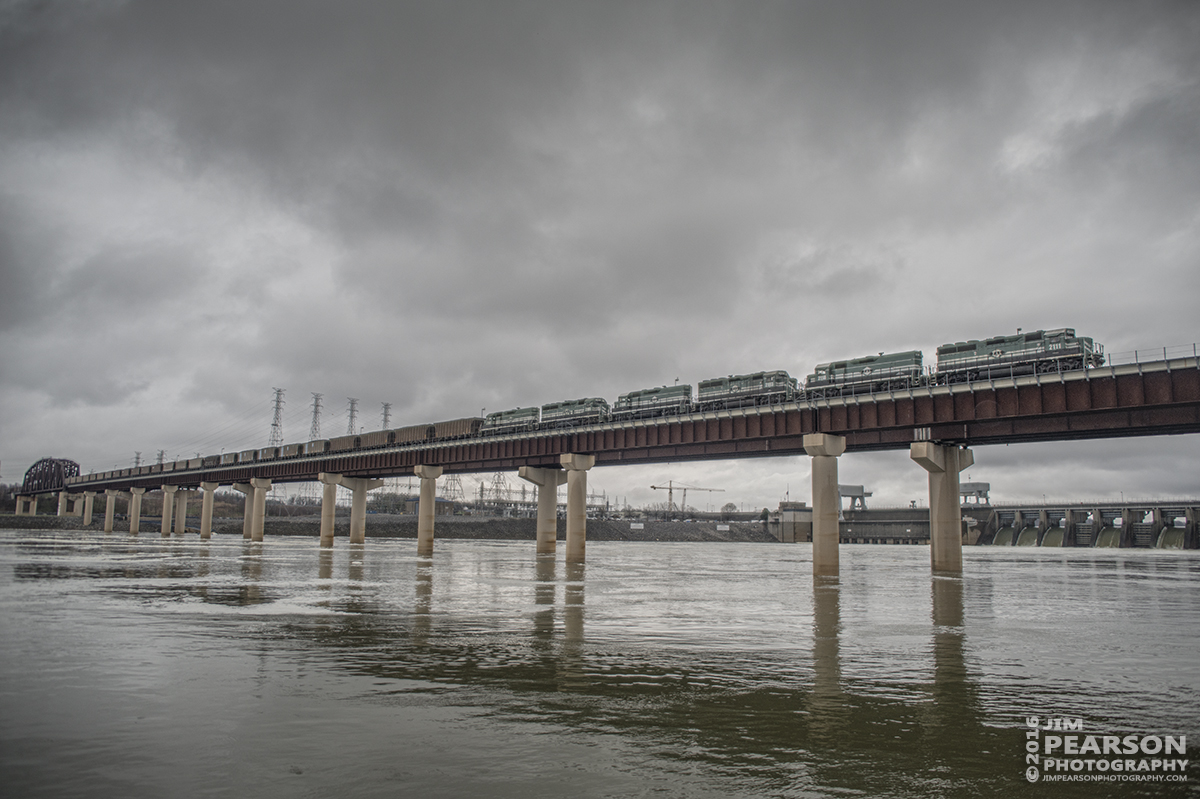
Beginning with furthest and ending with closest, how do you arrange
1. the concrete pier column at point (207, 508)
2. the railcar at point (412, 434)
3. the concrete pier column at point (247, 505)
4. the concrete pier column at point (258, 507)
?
the concrete pier column at point (207, 508)
the concrete pier column at point (247, 505)
the concrete pier column at point (258, 507)
the railcar at point (412, 434)

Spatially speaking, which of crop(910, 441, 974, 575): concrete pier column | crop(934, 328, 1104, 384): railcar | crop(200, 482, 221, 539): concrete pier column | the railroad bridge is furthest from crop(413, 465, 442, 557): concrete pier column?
crop(200, 482, 221, 539): concrete pier column

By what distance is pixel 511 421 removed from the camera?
85750 millimetres

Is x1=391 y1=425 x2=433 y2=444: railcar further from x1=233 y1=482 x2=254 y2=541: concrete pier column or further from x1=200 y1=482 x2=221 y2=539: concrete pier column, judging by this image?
x1=200 y1=482 x2=221 y2=539: concrete pier column

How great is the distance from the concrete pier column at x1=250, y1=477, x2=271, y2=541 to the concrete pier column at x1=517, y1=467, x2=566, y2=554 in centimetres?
6633

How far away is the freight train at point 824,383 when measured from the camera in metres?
44.8

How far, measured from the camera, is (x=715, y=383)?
63938 millimetres

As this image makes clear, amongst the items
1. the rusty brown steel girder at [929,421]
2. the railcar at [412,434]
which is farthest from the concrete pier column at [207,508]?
the rusty brown steel girder at [929,421]

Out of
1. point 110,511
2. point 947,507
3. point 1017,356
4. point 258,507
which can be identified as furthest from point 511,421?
point 110,511

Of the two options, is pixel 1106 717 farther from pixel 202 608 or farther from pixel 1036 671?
pixel 202 608

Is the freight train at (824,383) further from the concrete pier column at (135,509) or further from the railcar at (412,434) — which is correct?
the concrete pier column at (135,509)

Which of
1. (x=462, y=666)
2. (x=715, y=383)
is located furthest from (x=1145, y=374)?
(x=462, y=666)

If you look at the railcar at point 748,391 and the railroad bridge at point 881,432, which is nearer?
the railroad bridge at point 881,432

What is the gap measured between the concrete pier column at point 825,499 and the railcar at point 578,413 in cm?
2506

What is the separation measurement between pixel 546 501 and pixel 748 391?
1180 inches
